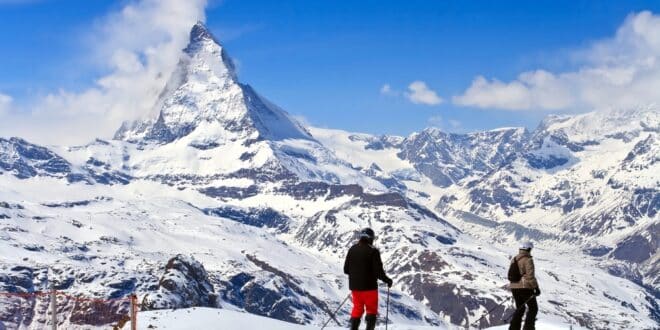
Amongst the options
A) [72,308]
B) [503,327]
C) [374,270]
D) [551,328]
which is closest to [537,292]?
[374,270]

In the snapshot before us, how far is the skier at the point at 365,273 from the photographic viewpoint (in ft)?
97.2

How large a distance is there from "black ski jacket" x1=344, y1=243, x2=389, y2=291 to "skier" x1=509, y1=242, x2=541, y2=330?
5.75m

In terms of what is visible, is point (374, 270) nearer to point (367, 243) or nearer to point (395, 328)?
point (367, 243)

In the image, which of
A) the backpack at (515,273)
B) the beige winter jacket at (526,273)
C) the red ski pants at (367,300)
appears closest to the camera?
the red ski pants at (367,300)

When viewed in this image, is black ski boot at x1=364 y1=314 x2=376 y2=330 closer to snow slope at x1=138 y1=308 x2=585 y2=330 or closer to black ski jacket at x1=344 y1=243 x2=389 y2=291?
black ski jacket at x1=344 y1=243 x2=389 y2=291

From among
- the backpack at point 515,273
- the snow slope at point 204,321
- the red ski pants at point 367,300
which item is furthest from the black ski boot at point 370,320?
the snow slope at point 204,321

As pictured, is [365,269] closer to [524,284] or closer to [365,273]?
[365,273]

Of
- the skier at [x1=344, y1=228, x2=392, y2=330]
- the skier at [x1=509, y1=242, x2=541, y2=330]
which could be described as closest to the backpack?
the skier at [x1=509, y1=242, x2=541, y2=330]

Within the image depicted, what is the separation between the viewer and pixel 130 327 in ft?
127

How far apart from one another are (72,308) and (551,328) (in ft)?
83.7

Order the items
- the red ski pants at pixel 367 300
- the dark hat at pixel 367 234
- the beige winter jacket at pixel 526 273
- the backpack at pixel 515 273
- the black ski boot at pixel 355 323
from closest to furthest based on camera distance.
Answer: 1. the red ski pants at pixel 367 300
2. the dark hat at pixel 367 234
3. the black ski boot at pixel 355 323
4. the beige winter jacket at pixel 526 273
5. the backpack at pixel 515 273

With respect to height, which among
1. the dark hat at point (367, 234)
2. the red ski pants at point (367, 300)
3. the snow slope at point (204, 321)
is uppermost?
the dark hat at point (367, 234)

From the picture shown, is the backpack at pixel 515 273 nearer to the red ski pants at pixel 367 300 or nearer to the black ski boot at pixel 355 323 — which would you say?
the red ski pants at pixel 367 300

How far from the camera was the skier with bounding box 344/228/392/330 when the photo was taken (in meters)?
29.6
